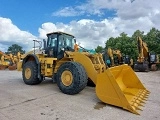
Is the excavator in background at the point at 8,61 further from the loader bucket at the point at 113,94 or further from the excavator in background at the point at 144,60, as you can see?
the loader bucket at the point at 113,94

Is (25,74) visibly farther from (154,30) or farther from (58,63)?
(154,30)

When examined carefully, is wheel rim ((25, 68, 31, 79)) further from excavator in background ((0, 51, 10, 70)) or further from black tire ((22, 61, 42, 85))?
excavator in background ((0, 51, 10, 70))

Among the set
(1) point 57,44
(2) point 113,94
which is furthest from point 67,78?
(1) point 57,44

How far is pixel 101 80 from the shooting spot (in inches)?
205

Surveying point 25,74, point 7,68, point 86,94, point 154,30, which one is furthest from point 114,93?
point 154,30

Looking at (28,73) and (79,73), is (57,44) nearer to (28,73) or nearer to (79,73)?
(28,73)

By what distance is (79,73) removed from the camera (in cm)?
604

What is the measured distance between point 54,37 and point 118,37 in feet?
89.0

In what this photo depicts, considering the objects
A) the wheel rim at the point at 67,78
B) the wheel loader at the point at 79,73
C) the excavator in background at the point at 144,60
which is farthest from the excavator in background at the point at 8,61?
the wheel rim at the point at 67,78

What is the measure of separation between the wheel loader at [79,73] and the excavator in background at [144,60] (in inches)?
458

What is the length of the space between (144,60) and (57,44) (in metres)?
13.1

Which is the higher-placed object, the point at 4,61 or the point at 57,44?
the point at 57,44

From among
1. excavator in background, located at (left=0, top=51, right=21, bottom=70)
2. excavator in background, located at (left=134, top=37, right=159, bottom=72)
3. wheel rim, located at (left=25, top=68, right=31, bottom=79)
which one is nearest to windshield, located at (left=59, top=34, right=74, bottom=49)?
wheel rim, located at (left=25, top=68, right=31, bottom=79)

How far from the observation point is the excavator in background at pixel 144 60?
18250 mm
